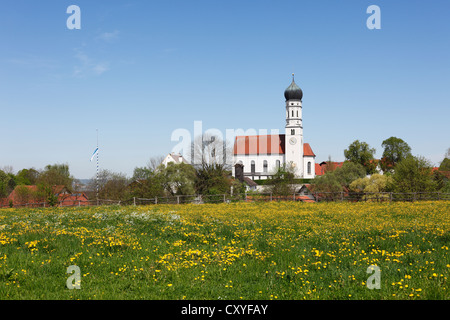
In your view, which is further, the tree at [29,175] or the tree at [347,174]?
the tree at [29,175]

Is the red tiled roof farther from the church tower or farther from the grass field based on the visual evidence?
the grass field

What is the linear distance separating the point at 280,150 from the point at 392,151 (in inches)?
1368

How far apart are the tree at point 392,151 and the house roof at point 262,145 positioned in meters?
23.6

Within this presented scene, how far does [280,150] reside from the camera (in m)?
122

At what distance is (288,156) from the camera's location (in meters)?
120

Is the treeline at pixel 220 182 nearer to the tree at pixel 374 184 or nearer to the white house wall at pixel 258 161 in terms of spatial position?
the tree at pixel 374 184

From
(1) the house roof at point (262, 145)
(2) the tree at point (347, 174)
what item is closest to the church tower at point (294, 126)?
(1) the house roof at point (262, 145)

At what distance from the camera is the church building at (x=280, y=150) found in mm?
119125

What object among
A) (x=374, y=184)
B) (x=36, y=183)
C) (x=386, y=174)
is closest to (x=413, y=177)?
(x=374, y=184)

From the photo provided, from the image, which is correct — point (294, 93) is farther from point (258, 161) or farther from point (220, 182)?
point (220, 182)

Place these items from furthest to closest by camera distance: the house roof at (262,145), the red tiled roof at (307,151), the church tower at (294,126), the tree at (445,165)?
the house roof at (262,145)
the red tiled roof at (307,151)
the church tower at (294,126)
the tree at (445,165)

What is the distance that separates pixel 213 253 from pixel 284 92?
381 ft

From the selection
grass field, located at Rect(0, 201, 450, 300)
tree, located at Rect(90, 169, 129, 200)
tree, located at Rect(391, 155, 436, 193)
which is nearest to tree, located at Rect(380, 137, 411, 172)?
tree, located at Rect(391, 155, 436, 193)

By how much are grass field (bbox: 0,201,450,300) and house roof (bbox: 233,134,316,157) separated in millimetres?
107734
